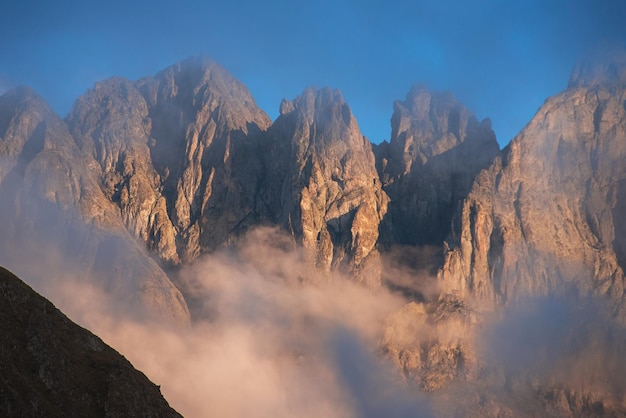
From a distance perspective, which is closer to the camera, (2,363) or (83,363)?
(2,363)

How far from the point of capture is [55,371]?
102125 millimetres

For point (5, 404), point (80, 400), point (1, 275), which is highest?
point (1, 275)

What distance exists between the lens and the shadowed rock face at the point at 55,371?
93.6 metres

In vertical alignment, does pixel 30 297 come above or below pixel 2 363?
above

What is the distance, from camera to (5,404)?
87375 mm

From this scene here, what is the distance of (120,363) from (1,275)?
20.6 m

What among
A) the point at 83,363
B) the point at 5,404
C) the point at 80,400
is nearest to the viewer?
the point at 5,404

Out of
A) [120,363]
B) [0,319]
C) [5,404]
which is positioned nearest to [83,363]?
[120,363]

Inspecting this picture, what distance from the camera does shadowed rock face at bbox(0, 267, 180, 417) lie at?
307 feet

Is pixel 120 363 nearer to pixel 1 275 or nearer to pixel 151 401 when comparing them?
pixel 151 401

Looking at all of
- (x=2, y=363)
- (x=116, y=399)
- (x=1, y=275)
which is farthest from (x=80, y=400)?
(x=1, y=275)

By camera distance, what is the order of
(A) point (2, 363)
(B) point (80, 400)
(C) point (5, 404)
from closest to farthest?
(C) point (5, 404), (A) point (2, 363), (B) point (80, 400)

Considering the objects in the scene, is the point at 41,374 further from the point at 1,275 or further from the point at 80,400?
the point at 1,275

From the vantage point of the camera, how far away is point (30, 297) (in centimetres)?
11031
